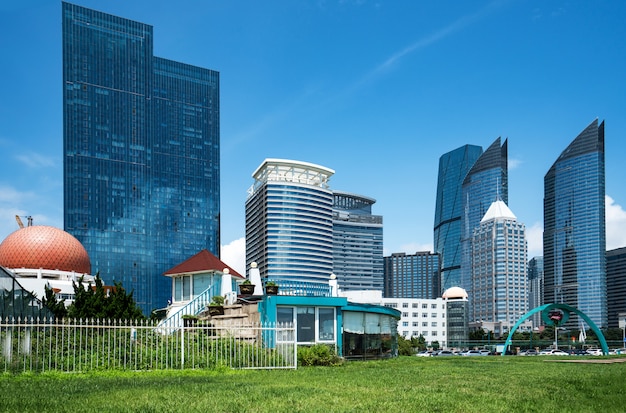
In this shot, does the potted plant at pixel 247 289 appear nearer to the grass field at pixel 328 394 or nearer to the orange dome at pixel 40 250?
the grass field at pixel 328 394

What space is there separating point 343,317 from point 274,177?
490ft

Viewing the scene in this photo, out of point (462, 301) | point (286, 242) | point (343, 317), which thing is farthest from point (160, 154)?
point (343, 317)

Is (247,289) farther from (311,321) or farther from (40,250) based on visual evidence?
(40,250)

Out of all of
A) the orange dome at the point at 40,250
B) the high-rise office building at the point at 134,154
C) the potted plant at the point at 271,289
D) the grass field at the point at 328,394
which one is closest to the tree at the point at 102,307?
the potted plant at the point at 271,289

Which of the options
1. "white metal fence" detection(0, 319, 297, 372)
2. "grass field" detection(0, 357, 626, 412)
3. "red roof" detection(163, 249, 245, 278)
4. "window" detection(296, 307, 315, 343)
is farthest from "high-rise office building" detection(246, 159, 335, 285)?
"grass field" detection(0, 357, 626, 412)

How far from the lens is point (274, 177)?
578 feet

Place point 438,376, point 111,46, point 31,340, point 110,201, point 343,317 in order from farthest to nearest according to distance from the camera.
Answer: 1. point 111,46
2. point 110,201
3. point 343,317
4. point 31,340
5. point 438,376

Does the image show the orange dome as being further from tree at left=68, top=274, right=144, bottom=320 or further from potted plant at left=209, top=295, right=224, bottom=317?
potted plant at left=209, top=295, right=224, bottom=317

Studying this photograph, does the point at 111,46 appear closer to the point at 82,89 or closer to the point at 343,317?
the point at 82,89

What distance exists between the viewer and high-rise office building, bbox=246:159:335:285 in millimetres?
169000

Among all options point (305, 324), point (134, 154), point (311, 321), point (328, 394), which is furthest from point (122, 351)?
point (134, 154)

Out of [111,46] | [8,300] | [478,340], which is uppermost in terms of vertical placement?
[111,46]

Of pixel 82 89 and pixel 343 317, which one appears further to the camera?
pixel 82 89

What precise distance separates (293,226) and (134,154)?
4806cm
